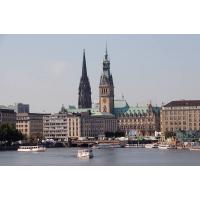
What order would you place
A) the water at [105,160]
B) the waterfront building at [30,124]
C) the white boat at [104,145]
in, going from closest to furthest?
the water at [105,160] < the white boat at [104,145] < the waterfront building at [30,124]

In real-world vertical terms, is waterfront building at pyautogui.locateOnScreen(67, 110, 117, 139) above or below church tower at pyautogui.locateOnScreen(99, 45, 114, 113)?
below

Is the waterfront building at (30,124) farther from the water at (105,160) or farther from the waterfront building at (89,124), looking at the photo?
the water at (105,160)

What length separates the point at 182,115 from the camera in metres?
37.9

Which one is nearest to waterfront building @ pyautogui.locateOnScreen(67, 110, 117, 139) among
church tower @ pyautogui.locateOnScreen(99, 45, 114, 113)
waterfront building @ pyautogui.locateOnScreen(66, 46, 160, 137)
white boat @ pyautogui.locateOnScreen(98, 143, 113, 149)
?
waterfront building @ pyautogui.locateOnScreen(66, 46, 160, 137)

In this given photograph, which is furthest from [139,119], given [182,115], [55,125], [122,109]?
[182,115]

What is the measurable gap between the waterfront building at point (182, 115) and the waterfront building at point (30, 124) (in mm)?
7693

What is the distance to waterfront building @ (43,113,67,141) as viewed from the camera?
4371 centimetres

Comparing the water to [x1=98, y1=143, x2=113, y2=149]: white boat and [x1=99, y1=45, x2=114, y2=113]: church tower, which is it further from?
[x1=99, y1=45, x2=114, y2=113]: church tower

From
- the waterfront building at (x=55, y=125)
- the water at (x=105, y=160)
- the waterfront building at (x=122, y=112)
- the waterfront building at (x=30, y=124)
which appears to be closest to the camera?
the water at (x=105, y=160)

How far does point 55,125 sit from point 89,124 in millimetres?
2069

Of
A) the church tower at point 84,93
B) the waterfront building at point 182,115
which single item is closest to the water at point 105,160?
the waterfront building at point 182,115

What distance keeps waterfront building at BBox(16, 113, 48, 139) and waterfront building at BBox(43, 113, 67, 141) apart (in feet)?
1.35

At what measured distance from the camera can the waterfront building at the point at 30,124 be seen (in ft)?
138
